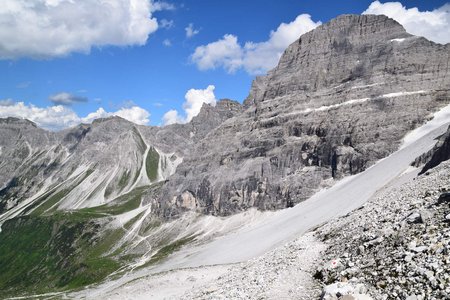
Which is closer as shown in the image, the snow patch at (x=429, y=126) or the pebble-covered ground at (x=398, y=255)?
the pebble-covered ground at (x=398, y=255)

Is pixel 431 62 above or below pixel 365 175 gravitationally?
above

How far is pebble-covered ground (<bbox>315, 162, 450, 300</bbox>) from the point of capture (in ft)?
76.5

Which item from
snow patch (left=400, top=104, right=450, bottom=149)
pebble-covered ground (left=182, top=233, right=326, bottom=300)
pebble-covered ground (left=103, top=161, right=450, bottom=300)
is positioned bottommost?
pebble-covered ground (left=182, top=233, right=326, bottom=300)

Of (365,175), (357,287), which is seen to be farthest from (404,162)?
(357,287)

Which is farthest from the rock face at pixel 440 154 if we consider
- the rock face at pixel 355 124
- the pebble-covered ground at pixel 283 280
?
the pebble-covered ground at pixel 283 280

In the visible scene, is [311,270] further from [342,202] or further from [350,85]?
[350,85]

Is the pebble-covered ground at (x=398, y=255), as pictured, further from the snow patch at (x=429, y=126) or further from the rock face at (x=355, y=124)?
the rock face at (x=355, y=124)

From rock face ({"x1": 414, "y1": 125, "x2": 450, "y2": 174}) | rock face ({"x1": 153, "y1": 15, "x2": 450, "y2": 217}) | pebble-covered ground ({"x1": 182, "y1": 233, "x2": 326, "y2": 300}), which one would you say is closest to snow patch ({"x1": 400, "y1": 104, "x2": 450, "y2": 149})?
rock face ({"x1": 153, "y1": 15, "x2": 450, "y2": 217})

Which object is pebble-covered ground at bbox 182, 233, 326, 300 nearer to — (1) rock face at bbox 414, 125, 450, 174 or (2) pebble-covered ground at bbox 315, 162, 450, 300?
(2) pebble-covered ground at bbox 315, 162, 450, 300

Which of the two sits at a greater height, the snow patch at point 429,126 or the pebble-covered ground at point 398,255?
the snow patch at point 429,126

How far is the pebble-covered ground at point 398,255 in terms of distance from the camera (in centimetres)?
2331

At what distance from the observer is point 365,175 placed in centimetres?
15325

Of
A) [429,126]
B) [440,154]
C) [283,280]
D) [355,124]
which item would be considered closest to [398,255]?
[283,280]

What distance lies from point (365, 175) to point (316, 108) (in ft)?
178
